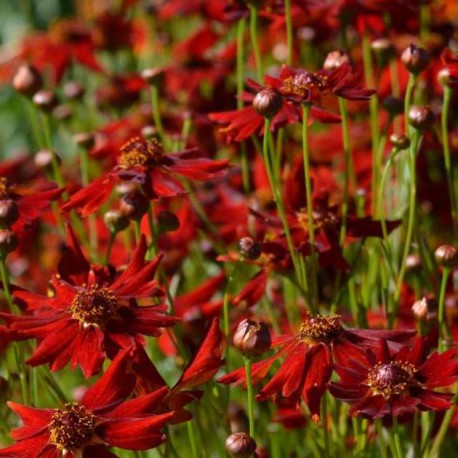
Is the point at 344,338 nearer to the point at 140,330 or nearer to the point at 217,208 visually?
the point at 140,330

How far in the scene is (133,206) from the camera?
1.01 metres

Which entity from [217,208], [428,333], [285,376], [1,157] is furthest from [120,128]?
[1,157]

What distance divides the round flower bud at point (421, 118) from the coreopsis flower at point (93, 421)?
1.28ft

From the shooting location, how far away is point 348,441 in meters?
1.20

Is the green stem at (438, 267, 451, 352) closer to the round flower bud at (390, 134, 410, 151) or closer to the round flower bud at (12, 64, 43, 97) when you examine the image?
the round flower bud at (390, 134, 410, 151)

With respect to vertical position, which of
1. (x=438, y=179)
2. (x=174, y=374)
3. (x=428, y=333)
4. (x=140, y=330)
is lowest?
(x=174, y=374)

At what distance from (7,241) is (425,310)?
0.38 meters

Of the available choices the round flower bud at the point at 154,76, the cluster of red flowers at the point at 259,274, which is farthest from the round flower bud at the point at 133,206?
the round flower bud at the point at 154,76

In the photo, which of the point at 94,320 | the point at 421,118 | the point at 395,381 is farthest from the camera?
the point at 421,118

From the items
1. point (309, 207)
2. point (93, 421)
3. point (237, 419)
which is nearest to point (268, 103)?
point (309, 207)

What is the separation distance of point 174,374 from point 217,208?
241mm

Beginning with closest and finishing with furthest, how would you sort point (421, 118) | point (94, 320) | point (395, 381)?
point (395, 381), point (94, 320), point (421, 118)

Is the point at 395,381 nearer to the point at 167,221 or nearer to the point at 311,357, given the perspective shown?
A: the point at 311,357

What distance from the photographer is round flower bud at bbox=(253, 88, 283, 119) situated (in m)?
0.98
